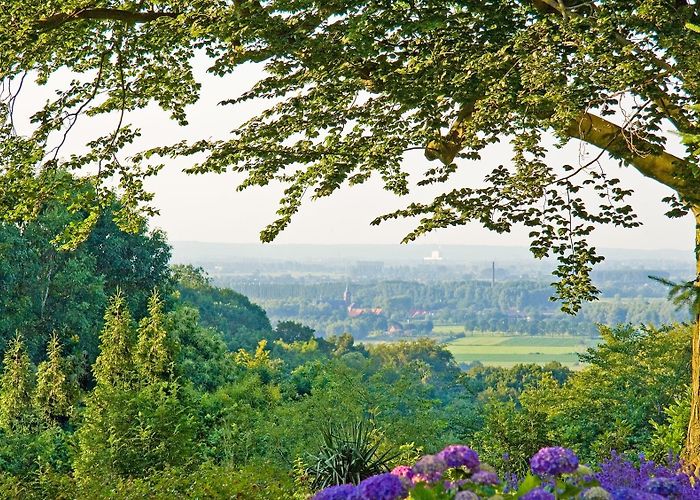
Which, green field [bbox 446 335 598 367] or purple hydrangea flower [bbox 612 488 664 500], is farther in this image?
green field [bbox 446 335 598 367]

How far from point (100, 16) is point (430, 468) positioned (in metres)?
5.19

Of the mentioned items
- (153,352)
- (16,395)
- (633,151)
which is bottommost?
(16,395)

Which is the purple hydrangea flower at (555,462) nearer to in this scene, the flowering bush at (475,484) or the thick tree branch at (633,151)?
the flowering bush at (475,484)

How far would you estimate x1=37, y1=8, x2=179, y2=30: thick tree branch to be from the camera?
7109 mm

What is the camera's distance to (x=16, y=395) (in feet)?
50.3

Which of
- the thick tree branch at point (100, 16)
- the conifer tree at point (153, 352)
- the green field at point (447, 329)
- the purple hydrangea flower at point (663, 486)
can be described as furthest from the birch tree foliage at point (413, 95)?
the green field at point (447, 329)

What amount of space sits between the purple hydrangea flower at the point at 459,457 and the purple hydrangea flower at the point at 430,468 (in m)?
0.03

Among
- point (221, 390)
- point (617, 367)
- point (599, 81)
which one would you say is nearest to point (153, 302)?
point (221, 390)

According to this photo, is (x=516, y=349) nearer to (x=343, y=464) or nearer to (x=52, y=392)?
(x=52, y=392)

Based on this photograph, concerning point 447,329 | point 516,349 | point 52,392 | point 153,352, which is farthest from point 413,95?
point 447,329

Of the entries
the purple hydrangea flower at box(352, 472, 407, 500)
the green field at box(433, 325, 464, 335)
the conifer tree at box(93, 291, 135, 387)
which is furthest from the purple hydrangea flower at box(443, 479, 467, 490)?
the green field at box(433, 325, 464, 335)

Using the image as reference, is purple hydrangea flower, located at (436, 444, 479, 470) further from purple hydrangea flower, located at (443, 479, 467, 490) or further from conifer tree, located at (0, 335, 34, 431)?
conifer tree, located at (0, 335, 34, 431)

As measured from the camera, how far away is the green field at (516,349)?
53.7 m

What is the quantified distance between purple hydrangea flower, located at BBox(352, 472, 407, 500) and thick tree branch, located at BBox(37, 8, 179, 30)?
499cm
